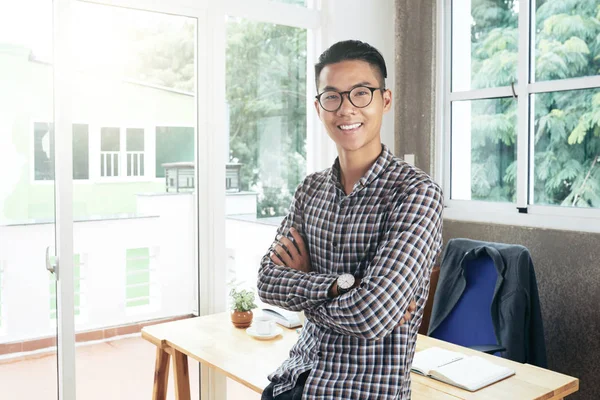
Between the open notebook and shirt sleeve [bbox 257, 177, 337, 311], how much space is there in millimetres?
660

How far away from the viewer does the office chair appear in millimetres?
2680

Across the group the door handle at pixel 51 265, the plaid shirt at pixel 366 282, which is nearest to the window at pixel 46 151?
the door handle at pixel 51 265

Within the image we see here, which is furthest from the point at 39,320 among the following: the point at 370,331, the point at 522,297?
the point at 522,297

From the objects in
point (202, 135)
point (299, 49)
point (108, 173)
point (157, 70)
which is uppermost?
point (299, 49)

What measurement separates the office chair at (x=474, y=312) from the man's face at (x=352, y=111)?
1472 mm

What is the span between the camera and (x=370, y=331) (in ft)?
4.32

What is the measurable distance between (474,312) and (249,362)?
1103 millimetres

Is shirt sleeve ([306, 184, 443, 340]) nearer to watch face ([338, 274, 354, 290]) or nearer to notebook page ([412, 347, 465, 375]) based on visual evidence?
watch face ([338, 274, 354, 290])

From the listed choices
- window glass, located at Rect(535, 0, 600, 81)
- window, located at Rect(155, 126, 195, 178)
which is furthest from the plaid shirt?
window glass, located at Rect(535, 0, 600, 81)

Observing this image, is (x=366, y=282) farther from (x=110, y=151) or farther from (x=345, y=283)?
(x=110, y=151)

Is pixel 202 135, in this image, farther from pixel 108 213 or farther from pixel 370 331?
pixel 370 331

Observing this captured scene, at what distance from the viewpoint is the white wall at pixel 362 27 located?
354 cm

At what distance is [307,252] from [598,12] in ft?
7.21

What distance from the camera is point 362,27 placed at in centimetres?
366
